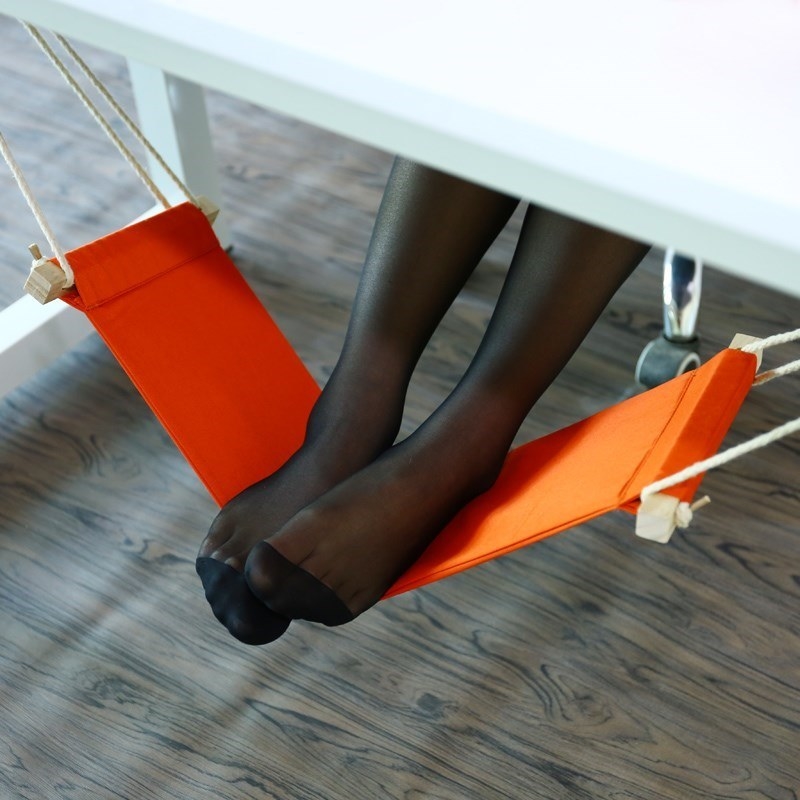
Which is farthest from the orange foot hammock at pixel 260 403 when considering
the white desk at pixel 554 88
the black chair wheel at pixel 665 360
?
the black chair wheel at pixel 665 360

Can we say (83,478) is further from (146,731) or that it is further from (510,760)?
(510,760)

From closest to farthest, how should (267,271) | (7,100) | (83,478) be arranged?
(83,478) → (267,271) → (7,100)

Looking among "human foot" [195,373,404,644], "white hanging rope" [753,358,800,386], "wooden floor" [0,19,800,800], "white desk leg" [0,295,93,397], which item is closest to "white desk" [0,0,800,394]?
"white hanging rope" [753,358,800,386]

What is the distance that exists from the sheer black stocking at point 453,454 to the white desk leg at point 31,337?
58 centimetres

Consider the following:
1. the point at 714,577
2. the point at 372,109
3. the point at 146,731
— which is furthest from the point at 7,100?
the point at 372,109

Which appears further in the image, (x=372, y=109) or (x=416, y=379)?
(x=416, y=379)

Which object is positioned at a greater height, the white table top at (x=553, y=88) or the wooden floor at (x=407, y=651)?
the white table top at (x=553, y=88)

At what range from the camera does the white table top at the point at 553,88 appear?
40 cm

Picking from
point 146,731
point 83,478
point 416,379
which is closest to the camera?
point 146,731

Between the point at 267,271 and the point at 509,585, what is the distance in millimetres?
625

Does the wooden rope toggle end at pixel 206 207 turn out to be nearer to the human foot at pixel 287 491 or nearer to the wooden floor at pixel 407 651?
the human foot at pixel 287 491

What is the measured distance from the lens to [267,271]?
146 cm

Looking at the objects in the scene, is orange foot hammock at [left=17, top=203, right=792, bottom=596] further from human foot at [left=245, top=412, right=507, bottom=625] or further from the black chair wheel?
the black chair wheel

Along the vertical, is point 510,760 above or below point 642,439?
below
